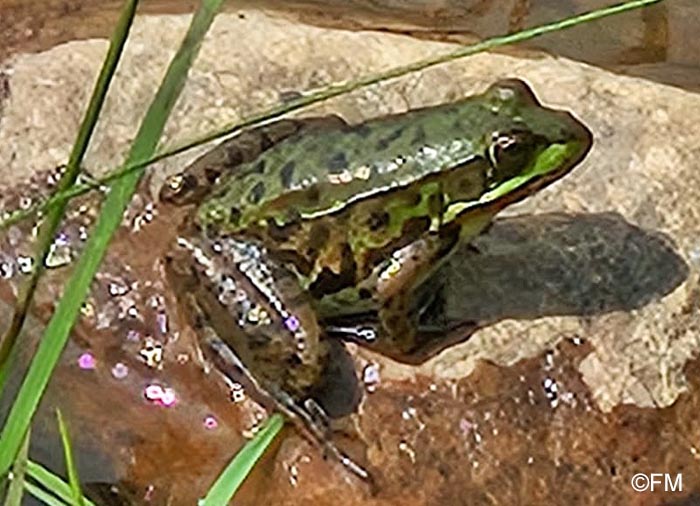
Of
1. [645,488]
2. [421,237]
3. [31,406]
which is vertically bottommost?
[645,488]

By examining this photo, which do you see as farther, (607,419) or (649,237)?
(649,237)

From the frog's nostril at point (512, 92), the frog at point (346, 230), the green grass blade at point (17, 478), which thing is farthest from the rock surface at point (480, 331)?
the green grass blade at point (17, 478)

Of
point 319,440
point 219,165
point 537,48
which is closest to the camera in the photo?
point 319,440

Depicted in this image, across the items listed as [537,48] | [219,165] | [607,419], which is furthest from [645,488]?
[537,48]

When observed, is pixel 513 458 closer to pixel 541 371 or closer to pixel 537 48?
pixel 541 371

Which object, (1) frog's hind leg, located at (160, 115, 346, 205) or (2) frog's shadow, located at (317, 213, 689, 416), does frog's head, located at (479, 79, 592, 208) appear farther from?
(1) frog's hind leg, located at (160, 115, 346, 205)

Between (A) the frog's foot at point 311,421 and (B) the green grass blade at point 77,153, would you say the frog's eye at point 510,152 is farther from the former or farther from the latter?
(B) the green grass blade at point 77,153

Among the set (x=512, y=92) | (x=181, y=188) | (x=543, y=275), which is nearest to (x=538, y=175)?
(x=512, y=92)

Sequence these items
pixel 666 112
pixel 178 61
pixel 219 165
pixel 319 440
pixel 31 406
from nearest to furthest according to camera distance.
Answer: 1. pixel 178 61
2. pixel 31 406
3. pixel 319 440
4. pixel 219 165
5. pixel 666 112
